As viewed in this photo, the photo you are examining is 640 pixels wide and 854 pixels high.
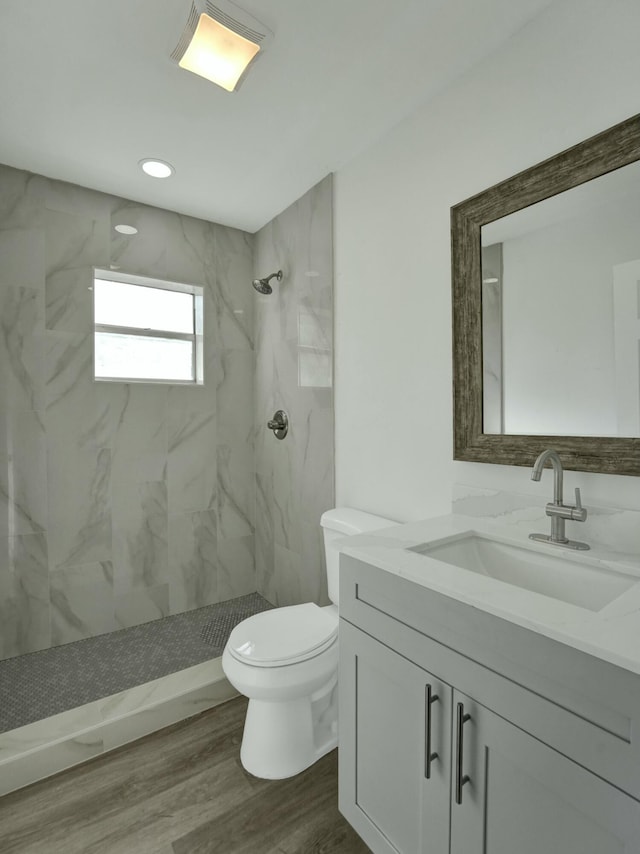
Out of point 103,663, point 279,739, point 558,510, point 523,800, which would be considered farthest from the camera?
point 103,663

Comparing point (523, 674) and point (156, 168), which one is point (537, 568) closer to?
point (523, 674)

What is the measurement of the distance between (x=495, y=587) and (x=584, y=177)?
109cm

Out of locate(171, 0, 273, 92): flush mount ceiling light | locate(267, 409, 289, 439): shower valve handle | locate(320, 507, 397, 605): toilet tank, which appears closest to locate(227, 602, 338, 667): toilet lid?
locate(320, 507, 397, 605): toilet tank

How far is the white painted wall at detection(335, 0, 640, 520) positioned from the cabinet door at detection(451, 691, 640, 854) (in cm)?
67

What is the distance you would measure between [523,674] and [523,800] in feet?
0.70

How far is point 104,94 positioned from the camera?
1604 millimetres

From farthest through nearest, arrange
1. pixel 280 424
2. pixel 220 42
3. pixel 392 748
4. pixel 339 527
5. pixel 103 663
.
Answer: pixel 280 424
pixel 103 663
pixel 339 527
pixel 220 42
pixel 392 748

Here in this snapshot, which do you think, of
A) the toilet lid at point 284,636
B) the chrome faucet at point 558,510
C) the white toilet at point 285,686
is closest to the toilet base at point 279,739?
the white toilet at point 285,686

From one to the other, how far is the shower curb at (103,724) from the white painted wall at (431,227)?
1.01 meters

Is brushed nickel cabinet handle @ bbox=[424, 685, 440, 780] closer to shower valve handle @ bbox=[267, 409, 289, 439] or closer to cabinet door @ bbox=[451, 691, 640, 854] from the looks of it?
cabinet door @ bbox=[451, 691, 640, 854]

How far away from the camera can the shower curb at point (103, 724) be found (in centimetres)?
148

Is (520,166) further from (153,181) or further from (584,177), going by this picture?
(153,181)

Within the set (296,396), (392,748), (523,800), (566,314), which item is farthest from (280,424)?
(523,800)

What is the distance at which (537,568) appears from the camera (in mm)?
1148
